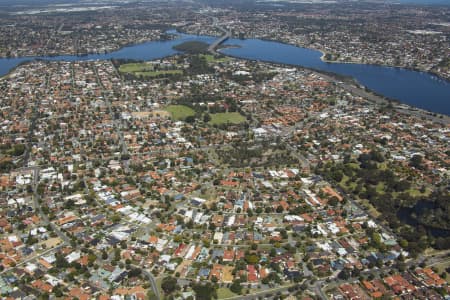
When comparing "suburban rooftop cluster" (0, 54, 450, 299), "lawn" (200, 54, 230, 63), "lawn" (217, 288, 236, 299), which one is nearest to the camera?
"lawn" (217, 288, 236, 299)

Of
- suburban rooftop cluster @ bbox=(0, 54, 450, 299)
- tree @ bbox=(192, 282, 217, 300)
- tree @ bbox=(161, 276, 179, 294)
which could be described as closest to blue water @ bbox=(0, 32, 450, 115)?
suburban rooftop cluster @ bbox=(0, 54, 450, 299)

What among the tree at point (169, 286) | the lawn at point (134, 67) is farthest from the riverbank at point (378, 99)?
the tree at point (169, 286)

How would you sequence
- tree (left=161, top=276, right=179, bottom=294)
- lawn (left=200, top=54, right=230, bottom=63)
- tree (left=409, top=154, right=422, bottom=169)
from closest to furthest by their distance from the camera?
tree (left=161, top=276, right=179, bottom=294), tree (left=409, top=154, right=422, bottom=169), lawn (left=200, top=54, right=230, bottom=63)

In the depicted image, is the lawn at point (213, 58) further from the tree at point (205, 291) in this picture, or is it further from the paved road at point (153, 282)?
the tree at point (205, 291)

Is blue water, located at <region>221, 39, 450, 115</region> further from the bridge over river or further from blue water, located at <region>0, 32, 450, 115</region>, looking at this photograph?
the bridge over river

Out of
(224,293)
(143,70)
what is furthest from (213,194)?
(143,70)

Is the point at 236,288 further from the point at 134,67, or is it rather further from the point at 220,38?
the point at 220,38
